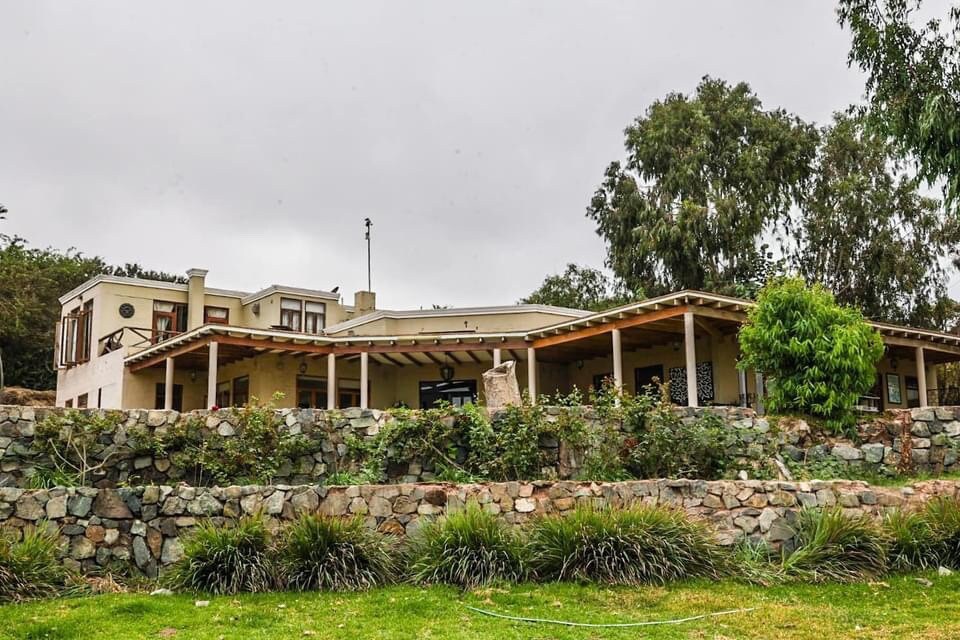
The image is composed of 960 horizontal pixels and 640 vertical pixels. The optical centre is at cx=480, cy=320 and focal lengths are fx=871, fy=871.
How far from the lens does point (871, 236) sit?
31297 mm

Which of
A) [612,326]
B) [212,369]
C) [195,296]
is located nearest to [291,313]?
[195,296]

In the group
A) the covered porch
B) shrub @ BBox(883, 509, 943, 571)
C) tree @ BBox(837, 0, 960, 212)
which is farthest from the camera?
the covered porch

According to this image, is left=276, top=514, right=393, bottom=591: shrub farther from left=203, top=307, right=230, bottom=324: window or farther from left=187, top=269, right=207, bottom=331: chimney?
left=203, top=307, right=230, bottom=324: window

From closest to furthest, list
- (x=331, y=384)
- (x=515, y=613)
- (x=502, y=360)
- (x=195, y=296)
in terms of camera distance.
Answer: (x=515, y=613) → (x=331, y=384) → (x=502, y=360) → (x=195, y=296)

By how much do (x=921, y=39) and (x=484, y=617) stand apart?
40.4 feet

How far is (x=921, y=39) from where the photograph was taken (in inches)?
570

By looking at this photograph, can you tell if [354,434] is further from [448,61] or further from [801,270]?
[801,270]

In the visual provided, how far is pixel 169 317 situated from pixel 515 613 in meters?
21.7

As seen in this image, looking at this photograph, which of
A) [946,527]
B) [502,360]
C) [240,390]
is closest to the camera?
[946,527]

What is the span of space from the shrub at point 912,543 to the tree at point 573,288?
99.6ft

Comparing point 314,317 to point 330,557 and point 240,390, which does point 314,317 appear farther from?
point 330,557

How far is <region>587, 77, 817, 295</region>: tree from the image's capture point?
30984mm

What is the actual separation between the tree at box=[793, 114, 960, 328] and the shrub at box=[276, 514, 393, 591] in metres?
26.8

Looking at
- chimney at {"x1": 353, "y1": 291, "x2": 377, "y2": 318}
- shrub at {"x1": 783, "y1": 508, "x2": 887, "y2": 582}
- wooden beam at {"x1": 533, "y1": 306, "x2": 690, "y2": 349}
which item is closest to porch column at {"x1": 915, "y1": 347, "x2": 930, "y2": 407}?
wooden beam at {"x1": 533, "y1": 306, "x2": 690, "y2": 349}
